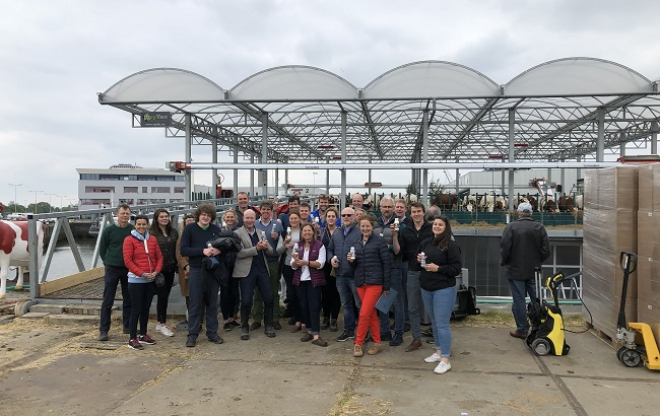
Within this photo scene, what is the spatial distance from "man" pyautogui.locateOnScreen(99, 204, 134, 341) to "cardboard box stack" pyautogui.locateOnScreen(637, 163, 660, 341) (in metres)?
5.65

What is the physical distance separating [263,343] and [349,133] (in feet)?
70.2

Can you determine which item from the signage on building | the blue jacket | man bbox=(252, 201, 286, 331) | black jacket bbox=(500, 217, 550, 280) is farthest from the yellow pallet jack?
the signage on building

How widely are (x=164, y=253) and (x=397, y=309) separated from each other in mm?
2832

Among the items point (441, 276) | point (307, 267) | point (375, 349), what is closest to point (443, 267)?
point (441, 276)

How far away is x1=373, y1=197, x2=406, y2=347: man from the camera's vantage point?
516 centimetres

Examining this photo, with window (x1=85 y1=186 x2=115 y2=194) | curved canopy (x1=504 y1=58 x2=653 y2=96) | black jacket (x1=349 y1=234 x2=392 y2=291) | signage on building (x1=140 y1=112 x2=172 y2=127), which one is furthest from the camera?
window (x1=85 y1=186 x2=115 y2=194)

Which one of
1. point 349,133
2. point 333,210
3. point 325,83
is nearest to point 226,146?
point 349,133

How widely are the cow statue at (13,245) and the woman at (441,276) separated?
5743mm

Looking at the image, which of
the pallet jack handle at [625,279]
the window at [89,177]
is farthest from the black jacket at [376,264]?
the window at [89,177]

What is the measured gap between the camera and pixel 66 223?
7.22m

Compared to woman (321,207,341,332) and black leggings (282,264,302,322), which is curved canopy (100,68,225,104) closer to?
black leggings (282,264,302,322)

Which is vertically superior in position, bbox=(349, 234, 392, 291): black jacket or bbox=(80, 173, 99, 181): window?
bbox=(80, 173, 99, 181): window

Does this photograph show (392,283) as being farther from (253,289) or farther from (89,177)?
(89,177)

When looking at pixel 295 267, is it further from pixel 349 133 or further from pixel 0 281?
pixel 349 133
